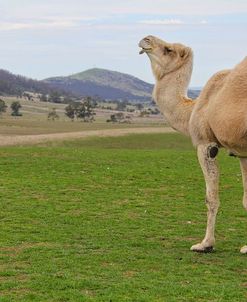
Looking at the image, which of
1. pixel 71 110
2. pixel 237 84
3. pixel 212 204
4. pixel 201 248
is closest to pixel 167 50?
pixel 237 84

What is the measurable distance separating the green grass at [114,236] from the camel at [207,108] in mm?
1026

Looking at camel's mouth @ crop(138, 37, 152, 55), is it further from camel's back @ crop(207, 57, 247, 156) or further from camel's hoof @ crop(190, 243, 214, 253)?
camel's hoof @ crop(190, 243, 214, 253)

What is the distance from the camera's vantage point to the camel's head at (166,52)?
8953 mm

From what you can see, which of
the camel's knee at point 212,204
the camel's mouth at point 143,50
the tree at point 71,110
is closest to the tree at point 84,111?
the tree at point 71,110

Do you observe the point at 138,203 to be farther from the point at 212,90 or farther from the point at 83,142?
the point at 83,142

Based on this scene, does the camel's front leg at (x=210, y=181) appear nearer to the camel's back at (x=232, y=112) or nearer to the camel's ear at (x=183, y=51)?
the camel's back at (x=232, y=112)

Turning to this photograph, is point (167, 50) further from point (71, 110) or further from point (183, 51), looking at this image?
point (71, 110)

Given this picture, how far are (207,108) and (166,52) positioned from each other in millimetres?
1249

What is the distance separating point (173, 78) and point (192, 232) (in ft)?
8.56

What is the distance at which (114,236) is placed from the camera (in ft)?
31.4

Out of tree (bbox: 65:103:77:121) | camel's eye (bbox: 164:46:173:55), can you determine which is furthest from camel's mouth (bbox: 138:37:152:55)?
tree (bbox: 65:103:77:121)

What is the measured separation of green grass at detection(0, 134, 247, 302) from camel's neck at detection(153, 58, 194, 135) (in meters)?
1.76

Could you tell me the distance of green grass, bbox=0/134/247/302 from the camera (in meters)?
6.62

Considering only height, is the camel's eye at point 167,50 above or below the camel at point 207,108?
above
